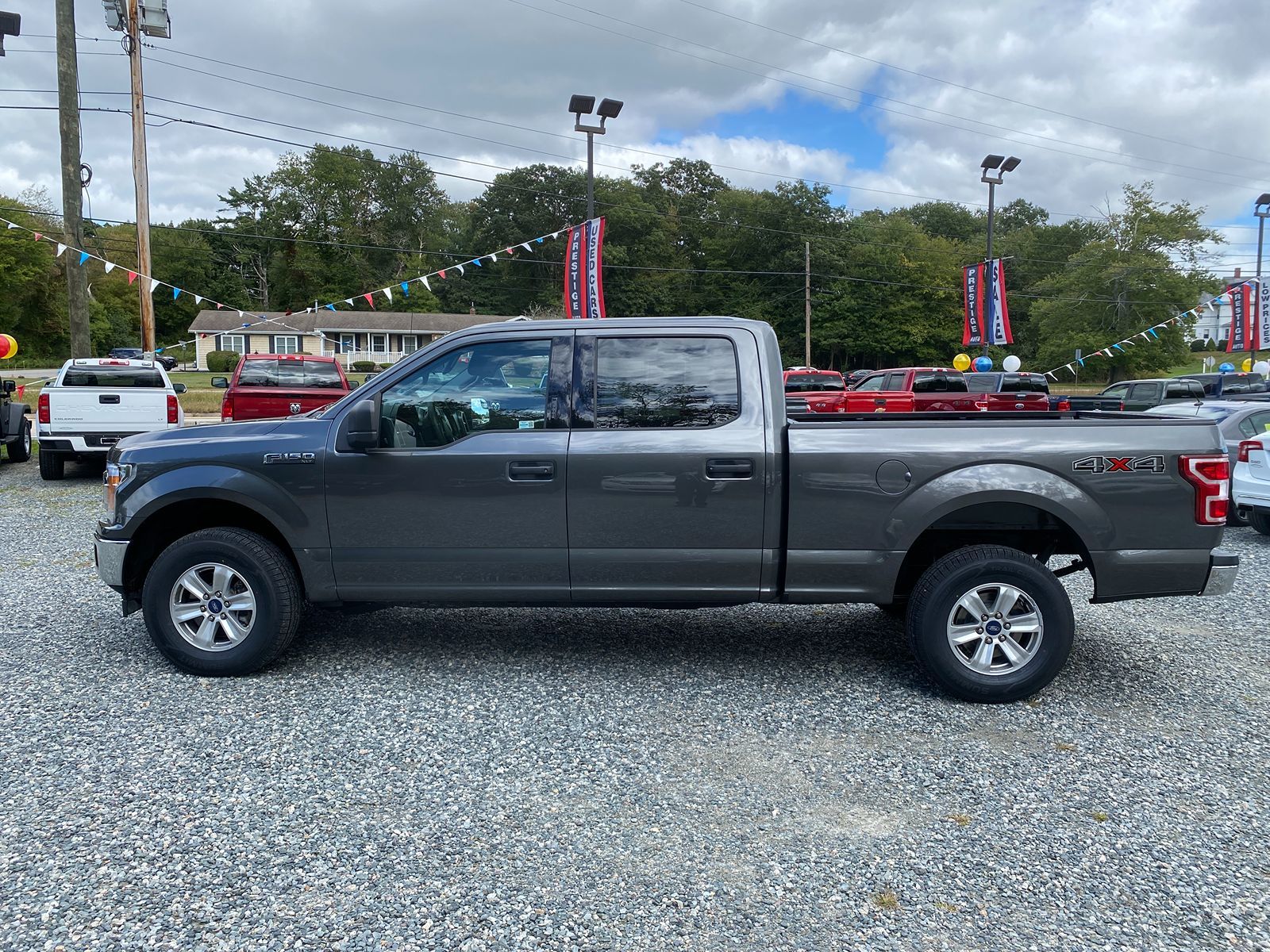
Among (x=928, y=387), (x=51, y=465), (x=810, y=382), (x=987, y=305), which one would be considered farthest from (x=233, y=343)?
(x=51, y=465)

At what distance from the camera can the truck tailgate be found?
12.5m

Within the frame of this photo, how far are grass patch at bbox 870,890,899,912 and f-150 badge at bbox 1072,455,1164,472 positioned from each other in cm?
252

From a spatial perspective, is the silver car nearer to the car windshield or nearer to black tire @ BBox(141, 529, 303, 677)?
black tire @ BBox(141, 529, 303, 677)

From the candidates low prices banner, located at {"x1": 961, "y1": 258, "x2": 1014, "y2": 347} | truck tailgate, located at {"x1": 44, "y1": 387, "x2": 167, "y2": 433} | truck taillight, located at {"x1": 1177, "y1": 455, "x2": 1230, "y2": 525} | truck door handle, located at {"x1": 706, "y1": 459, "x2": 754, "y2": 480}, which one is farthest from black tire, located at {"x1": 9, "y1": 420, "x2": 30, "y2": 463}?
low prices banner, located at {"x1": 961, "y1": 258, "x2": 1014, "y2": 347}

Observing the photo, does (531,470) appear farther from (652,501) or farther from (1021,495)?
(1021,495)

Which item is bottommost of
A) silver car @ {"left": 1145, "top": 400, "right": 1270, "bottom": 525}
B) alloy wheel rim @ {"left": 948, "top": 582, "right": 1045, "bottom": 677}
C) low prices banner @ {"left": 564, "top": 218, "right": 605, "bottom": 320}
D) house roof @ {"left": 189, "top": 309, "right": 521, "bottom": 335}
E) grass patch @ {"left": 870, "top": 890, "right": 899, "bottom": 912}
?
grass patch @ {"left": 870, "top": 890, "right": 899, "bottom": 912}

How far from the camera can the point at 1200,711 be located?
473cm

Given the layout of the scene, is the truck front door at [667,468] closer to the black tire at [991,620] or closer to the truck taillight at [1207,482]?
the black tire at [991,620]

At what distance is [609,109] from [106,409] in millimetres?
15020

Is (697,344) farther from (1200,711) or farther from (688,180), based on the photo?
(688,180)

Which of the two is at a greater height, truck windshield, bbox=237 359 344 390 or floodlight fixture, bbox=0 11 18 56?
floodlight fixture, bbox=0 11 18 56

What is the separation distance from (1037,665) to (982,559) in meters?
0.61

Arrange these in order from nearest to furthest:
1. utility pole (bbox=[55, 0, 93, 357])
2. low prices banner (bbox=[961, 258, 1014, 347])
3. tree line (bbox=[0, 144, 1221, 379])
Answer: utility pole (bbox=[55, 0, 93, 357])
low prices banner (bbox=[961, 258, 1014, 347])
tree line (bbox=[0, 144, 1221, 379])

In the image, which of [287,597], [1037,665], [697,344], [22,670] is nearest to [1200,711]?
[1037,665]
